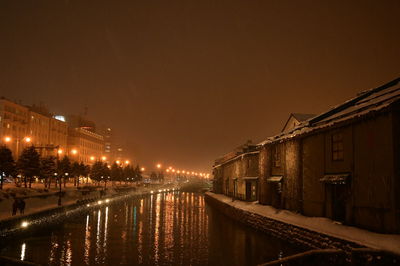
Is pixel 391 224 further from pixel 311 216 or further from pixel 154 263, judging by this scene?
pixel 154 263

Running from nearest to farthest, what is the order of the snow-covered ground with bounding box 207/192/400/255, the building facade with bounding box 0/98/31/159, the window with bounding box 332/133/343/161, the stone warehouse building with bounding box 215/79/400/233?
the snow-covered ground with bounding box 207/192/400/255 < the stone warehouse building with bounding box 215/79/400/233 < the window with bounding box 332/133/343/161 < the building facade with bounding box 0/98/31/159

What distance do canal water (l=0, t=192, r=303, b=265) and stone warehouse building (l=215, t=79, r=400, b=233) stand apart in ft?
13.0

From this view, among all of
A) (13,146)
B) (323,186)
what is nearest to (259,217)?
(323,186)

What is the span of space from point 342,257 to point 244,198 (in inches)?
1255

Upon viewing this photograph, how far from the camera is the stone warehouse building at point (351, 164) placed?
1756cm

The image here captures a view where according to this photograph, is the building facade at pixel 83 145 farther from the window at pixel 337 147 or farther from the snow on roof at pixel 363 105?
the window at pixel 337 147

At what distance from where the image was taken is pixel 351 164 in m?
21.0

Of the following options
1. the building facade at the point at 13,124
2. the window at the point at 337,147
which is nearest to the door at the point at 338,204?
the window at the point at 337,147

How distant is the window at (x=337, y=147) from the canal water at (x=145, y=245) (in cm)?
589

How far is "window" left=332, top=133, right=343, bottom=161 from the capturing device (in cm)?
2261

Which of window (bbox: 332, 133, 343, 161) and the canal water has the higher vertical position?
window (bbox: 332, 133, 343, 161)

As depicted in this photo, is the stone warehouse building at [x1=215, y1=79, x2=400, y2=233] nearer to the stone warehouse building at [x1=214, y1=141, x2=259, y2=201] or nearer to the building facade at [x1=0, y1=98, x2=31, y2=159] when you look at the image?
the stone warehouse building at [x1=214, y1=141, x2=259, y2=201]

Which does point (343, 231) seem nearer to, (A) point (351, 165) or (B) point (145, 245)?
(A) point (351, 165)

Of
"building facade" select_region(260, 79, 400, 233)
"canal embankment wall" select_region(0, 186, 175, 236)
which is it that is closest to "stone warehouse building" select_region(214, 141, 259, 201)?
"building facade" select_region(260, 79, 400, 233)
